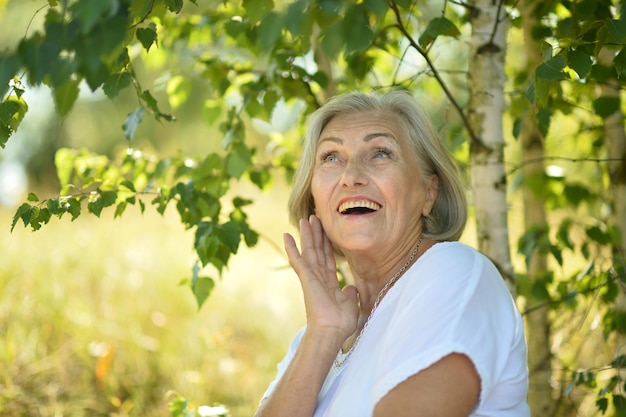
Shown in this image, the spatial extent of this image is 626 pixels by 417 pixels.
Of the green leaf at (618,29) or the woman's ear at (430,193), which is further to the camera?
the woman's ear at (430,193)

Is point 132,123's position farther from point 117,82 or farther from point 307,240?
point 307,240

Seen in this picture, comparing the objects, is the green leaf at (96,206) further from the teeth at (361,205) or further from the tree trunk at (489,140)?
the tree trunk at (489,140)

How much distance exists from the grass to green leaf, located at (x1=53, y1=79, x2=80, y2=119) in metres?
1.89

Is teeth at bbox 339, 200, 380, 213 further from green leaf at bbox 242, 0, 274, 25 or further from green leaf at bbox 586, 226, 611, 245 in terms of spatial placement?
green leaf at bbox 586, 226, 611, 245

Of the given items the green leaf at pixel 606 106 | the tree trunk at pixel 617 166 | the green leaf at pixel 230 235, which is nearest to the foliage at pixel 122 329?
the green leaf at pixel 230 235

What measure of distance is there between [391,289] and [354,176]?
359mm

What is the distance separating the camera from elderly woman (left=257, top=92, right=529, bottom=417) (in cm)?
151

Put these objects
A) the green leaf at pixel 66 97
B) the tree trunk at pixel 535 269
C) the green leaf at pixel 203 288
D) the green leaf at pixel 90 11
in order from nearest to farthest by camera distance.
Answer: the green leaf at pixel 90 11 → the green leaf at pixel 66 97 → the green leaf at pixel 203 288 → the tree trunk at pixel 535 269

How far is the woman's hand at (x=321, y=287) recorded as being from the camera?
193 centimetres

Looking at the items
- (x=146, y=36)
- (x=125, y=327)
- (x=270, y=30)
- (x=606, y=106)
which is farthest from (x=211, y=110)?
(x=125, y=327)

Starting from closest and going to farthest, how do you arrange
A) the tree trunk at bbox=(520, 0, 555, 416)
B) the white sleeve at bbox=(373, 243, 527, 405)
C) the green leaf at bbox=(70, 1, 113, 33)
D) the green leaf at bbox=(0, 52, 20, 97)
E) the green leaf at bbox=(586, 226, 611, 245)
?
the green leaf at bbox=(70, 1, 113, 33), the green leaf at bbox=(0, 52, 20, 97), the white sleeve at bbox=(373, 243, 527, 405), the green leaf at bbox=(586, 226, 611, 245), the tree trunk at bbox=(520, 0, 555, 416)

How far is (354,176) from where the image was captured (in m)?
2.03

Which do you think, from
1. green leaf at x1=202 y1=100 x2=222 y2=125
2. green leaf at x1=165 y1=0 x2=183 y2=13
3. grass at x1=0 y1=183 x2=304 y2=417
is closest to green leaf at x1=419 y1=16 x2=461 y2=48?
green leaf at x1=165 y1=0 x2=183 y2=13

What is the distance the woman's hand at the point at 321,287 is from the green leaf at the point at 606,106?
0.99 meters
